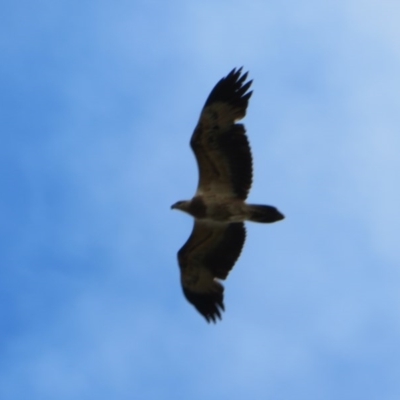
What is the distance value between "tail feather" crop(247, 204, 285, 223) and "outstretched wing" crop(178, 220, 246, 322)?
43.7 inches

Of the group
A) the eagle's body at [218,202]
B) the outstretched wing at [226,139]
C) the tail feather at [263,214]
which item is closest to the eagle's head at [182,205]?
the eagle's body at [218,202]

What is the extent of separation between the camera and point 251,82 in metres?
24.2

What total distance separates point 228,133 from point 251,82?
1127 mm

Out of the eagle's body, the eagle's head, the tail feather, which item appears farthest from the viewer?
the eagle's head

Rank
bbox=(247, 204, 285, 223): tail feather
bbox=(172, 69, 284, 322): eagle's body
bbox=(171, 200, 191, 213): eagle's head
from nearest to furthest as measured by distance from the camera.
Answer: bbox=(247, 204, 285, 223): tail feather < bbox=(172, 69, 284, 322): eagle's body < bbox=(171, 200, 191, 213): eagle's head

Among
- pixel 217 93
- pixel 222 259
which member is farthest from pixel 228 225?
pixel 217 93

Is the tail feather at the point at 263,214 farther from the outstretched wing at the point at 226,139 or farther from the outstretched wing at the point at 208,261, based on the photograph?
the outstretched wing at the point at 208,261

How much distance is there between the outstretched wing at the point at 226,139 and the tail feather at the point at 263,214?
17.4 inches

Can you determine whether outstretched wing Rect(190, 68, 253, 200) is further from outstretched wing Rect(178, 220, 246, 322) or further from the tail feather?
outstretched wing Rect(178, 220, 246, 322)

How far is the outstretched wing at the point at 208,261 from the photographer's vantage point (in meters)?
25.1

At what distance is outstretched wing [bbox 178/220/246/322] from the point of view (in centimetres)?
2509

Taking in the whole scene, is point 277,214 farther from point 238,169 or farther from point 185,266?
point 185,266

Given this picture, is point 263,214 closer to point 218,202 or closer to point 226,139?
point 218,202

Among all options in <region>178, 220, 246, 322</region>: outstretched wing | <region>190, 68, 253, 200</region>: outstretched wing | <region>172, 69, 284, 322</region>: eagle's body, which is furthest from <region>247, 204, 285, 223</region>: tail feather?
<region>178, 220, 246, 322</region>: outstretched wing
